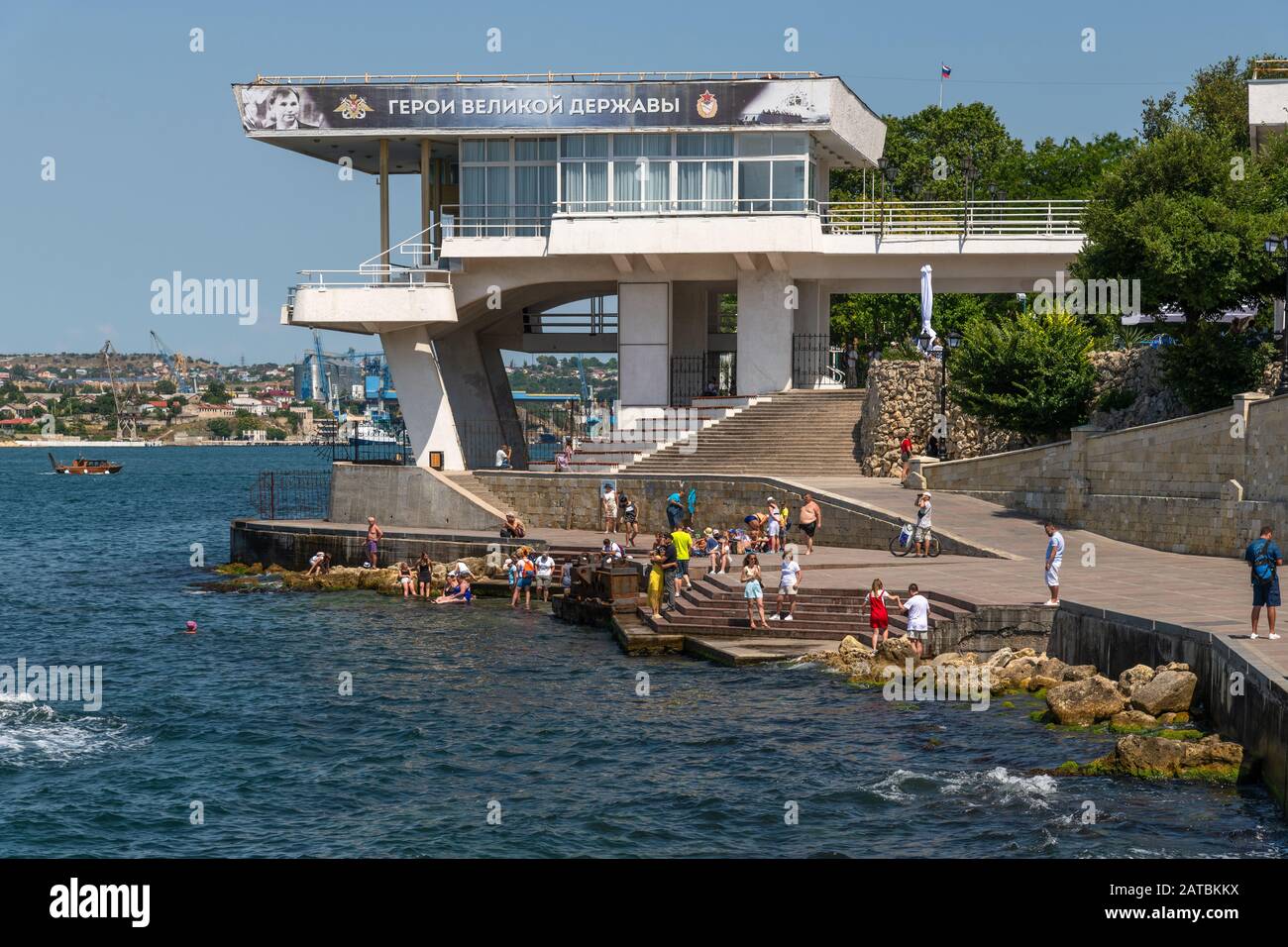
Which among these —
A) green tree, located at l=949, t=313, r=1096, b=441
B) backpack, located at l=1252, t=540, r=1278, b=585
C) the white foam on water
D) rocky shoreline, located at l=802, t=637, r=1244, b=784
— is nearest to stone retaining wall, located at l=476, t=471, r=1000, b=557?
green tree, located at l=949, t=313, r=1096, b=441

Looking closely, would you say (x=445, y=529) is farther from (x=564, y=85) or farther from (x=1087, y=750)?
(x=1087, y=750)

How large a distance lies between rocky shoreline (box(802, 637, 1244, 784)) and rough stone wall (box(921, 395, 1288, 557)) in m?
7.19

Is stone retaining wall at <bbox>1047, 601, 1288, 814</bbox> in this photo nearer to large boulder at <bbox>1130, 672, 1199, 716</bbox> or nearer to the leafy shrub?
large boulder at <bbox>1130, 672, 1199, 716</bbox>

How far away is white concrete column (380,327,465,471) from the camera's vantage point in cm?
4853

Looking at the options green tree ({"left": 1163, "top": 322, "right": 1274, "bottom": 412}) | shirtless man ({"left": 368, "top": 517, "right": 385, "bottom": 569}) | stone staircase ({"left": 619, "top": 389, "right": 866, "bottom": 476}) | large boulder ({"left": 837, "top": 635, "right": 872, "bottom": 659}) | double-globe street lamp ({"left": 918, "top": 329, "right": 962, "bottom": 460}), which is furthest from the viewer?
stone staircase ({"left": 619, "top": 389, "right": 866, "bottom": 476})

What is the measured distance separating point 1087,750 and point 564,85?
3057cm

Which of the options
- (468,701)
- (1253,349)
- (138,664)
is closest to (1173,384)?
(1253,349)

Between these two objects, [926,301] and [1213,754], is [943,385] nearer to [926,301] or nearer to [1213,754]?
[926,301]

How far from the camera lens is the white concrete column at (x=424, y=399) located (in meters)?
48.5

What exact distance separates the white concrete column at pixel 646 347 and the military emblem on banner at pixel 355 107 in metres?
9.64

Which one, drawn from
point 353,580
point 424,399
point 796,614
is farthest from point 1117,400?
point 424,399

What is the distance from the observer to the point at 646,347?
1895 inches

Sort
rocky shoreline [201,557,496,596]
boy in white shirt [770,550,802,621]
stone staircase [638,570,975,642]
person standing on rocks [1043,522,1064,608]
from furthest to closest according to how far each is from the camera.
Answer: rocky shoreline [201,557,496,596] → boy in white shirt [770,550,802,621] → stone staircase [638,570,975,642] → person standing on rocks [1043,522,1064,608]

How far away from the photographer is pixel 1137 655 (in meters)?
24.0
